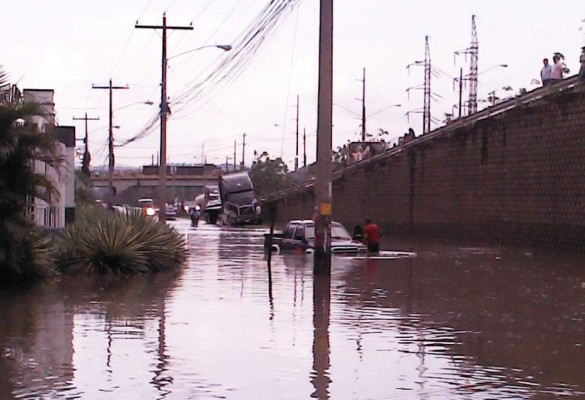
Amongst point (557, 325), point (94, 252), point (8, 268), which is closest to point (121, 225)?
point (94, 252)

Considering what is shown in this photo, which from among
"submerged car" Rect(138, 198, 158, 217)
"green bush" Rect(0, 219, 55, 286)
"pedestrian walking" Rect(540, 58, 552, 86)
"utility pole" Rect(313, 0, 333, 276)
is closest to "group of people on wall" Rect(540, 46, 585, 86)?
"pedestrian walking" Rect(540, 58, 552, 86)

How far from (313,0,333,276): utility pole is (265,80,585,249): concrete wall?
1737 cm

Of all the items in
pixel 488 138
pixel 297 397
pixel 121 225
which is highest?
pixel 488 138

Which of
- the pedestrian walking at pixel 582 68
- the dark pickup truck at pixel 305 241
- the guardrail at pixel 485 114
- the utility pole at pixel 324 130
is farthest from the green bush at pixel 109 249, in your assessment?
the guardrail at pixel 485 114

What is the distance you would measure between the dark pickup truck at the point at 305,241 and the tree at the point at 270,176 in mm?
98134

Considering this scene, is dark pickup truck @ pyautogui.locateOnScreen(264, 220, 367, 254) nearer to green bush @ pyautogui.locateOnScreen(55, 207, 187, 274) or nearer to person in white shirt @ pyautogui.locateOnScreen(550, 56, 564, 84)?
green bush @ pyautogui.locateOnScreen(55, 207, 187, 274)

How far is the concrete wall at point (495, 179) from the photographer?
41.6m

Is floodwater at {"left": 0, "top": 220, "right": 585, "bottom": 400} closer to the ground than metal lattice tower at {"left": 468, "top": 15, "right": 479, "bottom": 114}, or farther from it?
closer to the ground

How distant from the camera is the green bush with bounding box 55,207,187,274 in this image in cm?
2542

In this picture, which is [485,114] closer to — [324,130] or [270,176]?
[324,130]

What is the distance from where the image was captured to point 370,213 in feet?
224

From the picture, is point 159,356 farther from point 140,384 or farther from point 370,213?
point 370,213

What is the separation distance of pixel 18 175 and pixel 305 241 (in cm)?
1578

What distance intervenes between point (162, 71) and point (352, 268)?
20588mm
